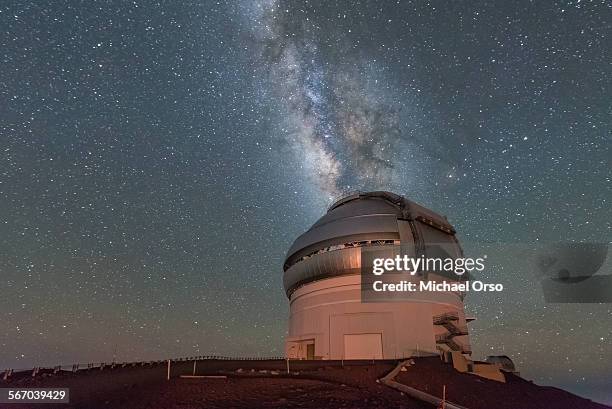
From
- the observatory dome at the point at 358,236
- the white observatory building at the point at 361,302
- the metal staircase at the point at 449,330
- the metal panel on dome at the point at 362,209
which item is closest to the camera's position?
the white observatory building at the point at 361,302

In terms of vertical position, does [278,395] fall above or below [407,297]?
below

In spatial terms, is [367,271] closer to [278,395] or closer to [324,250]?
[324,250]

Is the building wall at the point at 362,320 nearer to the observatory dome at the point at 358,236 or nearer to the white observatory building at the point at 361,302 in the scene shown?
the white observatory building at the point at 361,302

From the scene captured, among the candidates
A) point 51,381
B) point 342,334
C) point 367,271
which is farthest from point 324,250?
point 51,381

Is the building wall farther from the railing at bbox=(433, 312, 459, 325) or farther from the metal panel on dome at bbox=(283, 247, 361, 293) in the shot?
the metal panel on dome at bbox=(283, 247, 361, 293)

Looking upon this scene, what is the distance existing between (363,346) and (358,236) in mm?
8211

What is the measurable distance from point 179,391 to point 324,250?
19.7m

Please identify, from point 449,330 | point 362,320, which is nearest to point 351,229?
point 362,320

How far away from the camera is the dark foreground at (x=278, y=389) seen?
1051 cm

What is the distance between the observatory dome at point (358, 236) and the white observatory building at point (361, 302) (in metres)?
0.08

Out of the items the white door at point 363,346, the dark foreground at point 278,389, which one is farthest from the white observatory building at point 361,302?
the dark foreground at point 278,389

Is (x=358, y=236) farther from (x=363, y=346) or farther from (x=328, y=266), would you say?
(x=363, y=346)

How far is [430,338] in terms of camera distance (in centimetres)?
2739

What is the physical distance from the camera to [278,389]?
12.1m
